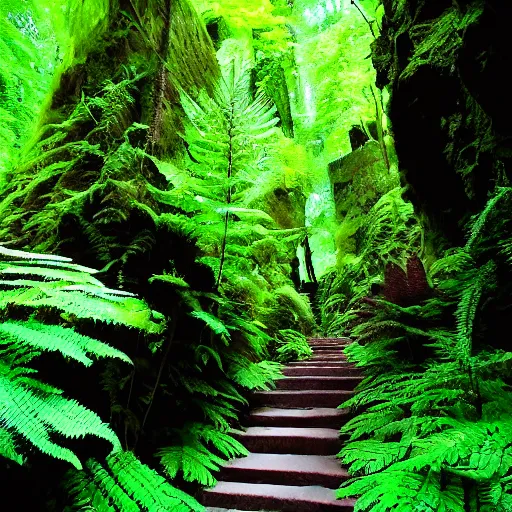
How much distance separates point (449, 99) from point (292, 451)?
332 cm

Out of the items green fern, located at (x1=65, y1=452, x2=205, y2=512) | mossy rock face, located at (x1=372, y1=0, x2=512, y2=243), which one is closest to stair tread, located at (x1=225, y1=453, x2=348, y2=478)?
green fern, located at (x1=65, y1=452, x2=205, y2=512)

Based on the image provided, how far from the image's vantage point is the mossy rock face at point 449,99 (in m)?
2.18

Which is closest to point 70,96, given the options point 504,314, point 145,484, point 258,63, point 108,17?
point 108,17

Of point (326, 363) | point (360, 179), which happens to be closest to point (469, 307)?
point (326, 363)

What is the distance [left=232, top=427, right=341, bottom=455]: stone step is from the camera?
8.79 feet

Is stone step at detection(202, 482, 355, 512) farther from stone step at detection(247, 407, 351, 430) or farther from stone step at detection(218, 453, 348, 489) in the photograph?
stone step at detection(247, 407, 351, 430)

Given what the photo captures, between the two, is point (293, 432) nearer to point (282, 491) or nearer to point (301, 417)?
point (301, 417)

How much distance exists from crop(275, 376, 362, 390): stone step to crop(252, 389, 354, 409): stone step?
0.40 ft

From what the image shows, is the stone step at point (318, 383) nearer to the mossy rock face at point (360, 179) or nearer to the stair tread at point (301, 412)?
the stair tread at point (301, 412)

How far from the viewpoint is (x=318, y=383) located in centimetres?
371

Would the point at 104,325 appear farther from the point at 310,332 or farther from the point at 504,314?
the point at 310,332

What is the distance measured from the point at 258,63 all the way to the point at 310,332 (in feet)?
26.9

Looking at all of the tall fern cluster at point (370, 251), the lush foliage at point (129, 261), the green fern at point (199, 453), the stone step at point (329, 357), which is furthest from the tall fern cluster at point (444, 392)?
the tall fern cluster at point (370, 251)

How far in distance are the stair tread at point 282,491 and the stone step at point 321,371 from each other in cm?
166
